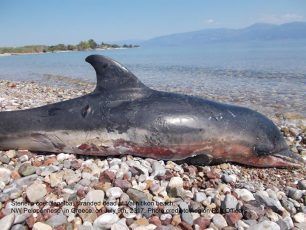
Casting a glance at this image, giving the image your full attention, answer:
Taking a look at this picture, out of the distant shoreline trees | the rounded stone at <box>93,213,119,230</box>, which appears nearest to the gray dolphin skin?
the rounded stone at <box>93,213,119,230</box>

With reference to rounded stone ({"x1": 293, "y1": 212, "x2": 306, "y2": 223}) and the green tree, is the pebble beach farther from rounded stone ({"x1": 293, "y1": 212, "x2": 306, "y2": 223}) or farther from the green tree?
the green tree

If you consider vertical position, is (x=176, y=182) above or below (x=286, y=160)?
above

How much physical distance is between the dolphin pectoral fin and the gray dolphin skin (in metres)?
0.01

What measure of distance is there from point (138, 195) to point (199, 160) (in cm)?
143

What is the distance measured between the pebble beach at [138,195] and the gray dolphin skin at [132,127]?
16 centimetres

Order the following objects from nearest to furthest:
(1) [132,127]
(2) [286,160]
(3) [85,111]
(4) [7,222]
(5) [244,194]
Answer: (4) [7,222] → (5) [244,194] → (1) [132,127] → (3) [85,111] → (2) [286,160]

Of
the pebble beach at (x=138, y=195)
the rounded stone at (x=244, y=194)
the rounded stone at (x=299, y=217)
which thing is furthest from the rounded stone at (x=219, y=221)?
the rounded stone at (x=299, y=217)

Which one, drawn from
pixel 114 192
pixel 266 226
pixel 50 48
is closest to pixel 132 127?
pixel 114 192

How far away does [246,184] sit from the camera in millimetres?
4676

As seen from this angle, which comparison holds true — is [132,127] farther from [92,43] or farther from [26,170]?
[92,43]

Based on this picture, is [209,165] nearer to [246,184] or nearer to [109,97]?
[246,184]

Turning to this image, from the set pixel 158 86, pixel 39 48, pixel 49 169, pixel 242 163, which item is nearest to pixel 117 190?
pixel 49 169

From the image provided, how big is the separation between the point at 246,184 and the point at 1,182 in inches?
117

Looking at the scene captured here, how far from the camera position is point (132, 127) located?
4.95 m
